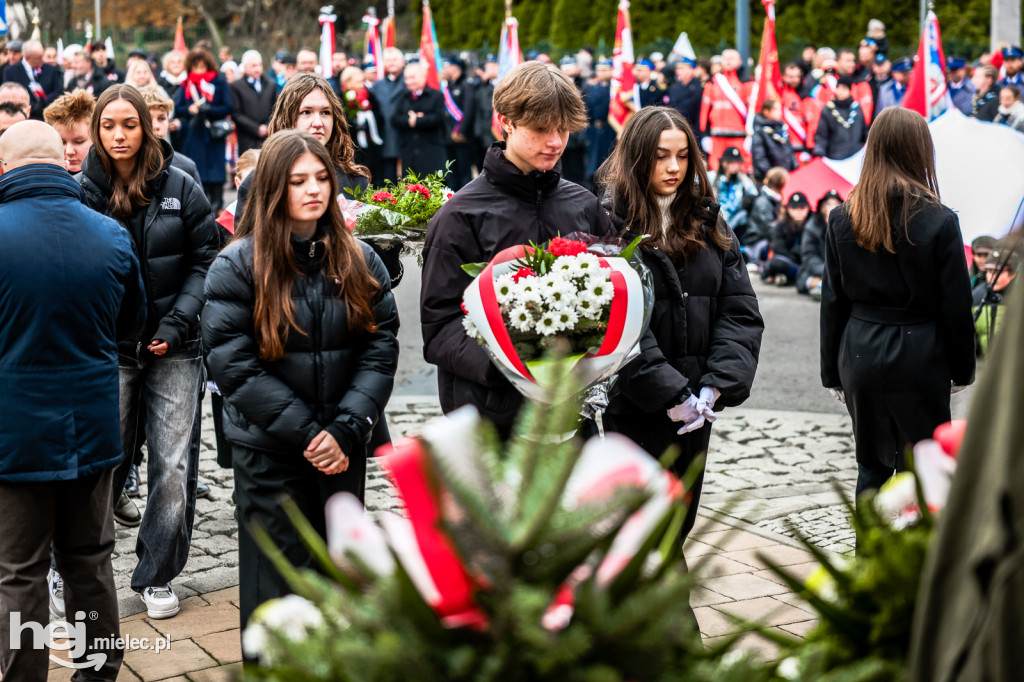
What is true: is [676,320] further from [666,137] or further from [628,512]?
[628,512]

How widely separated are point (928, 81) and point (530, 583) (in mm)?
14192

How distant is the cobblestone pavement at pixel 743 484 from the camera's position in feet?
18.3

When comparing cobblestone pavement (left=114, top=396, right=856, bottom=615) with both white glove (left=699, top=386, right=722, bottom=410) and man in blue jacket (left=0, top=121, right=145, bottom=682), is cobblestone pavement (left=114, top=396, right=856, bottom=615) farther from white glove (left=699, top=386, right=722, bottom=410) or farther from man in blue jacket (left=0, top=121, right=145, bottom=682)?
man in blue jacket (left=0, top=121, right=145, bottom=682)

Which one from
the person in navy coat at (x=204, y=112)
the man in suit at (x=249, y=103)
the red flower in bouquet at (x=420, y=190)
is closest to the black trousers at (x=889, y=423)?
the red flower in bouquet at (x=420, y=190)

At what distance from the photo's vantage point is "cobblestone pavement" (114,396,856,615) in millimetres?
5566

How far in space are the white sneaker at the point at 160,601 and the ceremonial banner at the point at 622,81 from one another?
51.1 ft

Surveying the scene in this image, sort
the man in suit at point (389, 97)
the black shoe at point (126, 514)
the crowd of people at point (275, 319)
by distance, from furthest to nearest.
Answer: the man in suit at point (389, 97), the black shoe at point (126, 514), the crowd of people at point (275, 319)

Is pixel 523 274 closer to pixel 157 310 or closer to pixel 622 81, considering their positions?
pixel 157 310

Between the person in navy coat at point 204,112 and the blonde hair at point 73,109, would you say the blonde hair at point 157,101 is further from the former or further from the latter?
the person in navy coat at point 204,112

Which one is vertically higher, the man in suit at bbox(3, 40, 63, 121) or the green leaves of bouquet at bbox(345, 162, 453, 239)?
the man in suit at bbox(3, 40, 63, 121)

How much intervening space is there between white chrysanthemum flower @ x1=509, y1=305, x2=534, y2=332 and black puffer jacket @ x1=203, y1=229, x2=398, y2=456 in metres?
0.70

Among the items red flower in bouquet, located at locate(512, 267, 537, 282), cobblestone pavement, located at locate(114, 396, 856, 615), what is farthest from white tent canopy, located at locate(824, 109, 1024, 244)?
red flower in bouquet, located at locate(512, 267, 537, 282)

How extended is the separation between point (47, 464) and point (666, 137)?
2500mm

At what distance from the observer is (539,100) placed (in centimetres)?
400
